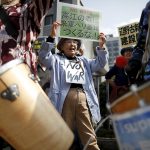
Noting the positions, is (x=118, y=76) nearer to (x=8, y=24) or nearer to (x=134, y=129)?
(x=8, y=24)

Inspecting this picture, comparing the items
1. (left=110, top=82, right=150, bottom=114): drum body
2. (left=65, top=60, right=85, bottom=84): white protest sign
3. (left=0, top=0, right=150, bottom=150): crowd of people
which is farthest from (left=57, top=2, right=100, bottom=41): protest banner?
(left=110, top=82, right=150, bottom=114): drum body

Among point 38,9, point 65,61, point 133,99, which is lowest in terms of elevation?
point 65,61

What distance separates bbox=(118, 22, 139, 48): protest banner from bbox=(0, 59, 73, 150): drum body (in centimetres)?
473

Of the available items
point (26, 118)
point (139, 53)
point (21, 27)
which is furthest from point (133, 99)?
point (21, 27)

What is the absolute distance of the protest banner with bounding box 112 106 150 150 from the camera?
4.21ft

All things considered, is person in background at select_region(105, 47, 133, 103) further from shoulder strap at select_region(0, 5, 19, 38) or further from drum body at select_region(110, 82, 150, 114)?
drum body at select_region(110, 82, 150, 114)

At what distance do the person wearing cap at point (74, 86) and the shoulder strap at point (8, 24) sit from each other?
102 centimetres

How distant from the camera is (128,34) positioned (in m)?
7.17

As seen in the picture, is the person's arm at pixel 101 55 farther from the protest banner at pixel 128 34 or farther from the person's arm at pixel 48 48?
the protest banner at pixel 128 34

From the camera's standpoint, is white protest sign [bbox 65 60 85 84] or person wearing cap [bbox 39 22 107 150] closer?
person wearing cap [bbox 39 22 107 150]

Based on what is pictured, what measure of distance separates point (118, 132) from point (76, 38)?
10.3 ft

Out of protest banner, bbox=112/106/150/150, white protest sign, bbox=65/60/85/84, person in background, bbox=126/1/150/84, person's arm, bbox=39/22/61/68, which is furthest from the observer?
white protest sign, bbox=65/60/85/84

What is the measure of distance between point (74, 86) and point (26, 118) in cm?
195

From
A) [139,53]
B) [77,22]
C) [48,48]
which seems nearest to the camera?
[139,53]
